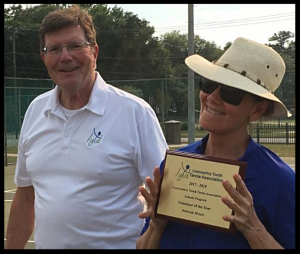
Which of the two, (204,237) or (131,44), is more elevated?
(131,44)

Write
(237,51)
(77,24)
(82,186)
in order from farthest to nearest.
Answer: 1. (77,24)
2. (82,186)
3. (237,51)

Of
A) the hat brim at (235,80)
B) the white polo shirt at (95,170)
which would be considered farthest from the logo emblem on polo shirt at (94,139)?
the hat brim at (235,80)

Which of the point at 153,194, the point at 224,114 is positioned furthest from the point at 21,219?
the point at 224,114

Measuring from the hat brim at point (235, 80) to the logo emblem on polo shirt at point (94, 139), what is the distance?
66cm

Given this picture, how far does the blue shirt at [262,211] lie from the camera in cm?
187

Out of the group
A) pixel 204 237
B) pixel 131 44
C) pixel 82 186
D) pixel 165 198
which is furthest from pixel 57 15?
pixel 131 44

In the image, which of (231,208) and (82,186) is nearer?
(231,208)

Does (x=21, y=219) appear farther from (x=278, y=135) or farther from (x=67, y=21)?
(x=278, y=135)

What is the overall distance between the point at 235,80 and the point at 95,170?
889 mm

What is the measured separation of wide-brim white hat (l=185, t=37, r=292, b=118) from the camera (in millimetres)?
2051

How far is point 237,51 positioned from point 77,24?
964mm

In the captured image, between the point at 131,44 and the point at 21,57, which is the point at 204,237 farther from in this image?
the point at 21,57

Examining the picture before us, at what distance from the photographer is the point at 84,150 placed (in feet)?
8.63

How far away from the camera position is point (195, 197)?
76.4 inches
